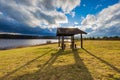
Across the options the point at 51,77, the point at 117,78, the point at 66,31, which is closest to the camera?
the point at 117,78

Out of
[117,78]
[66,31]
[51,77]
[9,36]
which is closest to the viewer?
[117,78]

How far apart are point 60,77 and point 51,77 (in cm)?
45

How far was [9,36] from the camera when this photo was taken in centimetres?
14525

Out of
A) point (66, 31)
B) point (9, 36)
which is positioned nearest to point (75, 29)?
point (66, 31)

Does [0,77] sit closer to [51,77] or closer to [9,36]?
[51,77]

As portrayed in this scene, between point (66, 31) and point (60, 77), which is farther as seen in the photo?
point (66, 31)

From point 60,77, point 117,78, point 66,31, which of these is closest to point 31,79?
point 60,77

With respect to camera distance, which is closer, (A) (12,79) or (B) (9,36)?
(A) (12,79)

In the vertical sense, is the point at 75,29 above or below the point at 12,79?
→ above

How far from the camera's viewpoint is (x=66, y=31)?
22.2m

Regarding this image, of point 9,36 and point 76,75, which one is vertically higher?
point 9,36

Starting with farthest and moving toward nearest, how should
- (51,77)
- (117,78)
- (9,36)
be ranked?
1. (9,36)
2. (51,77)
3. (117,78)

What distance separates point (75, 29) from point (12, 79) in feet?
57.8

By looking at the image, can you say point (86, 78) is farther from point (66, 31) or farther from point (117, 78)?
point (66, 31)
